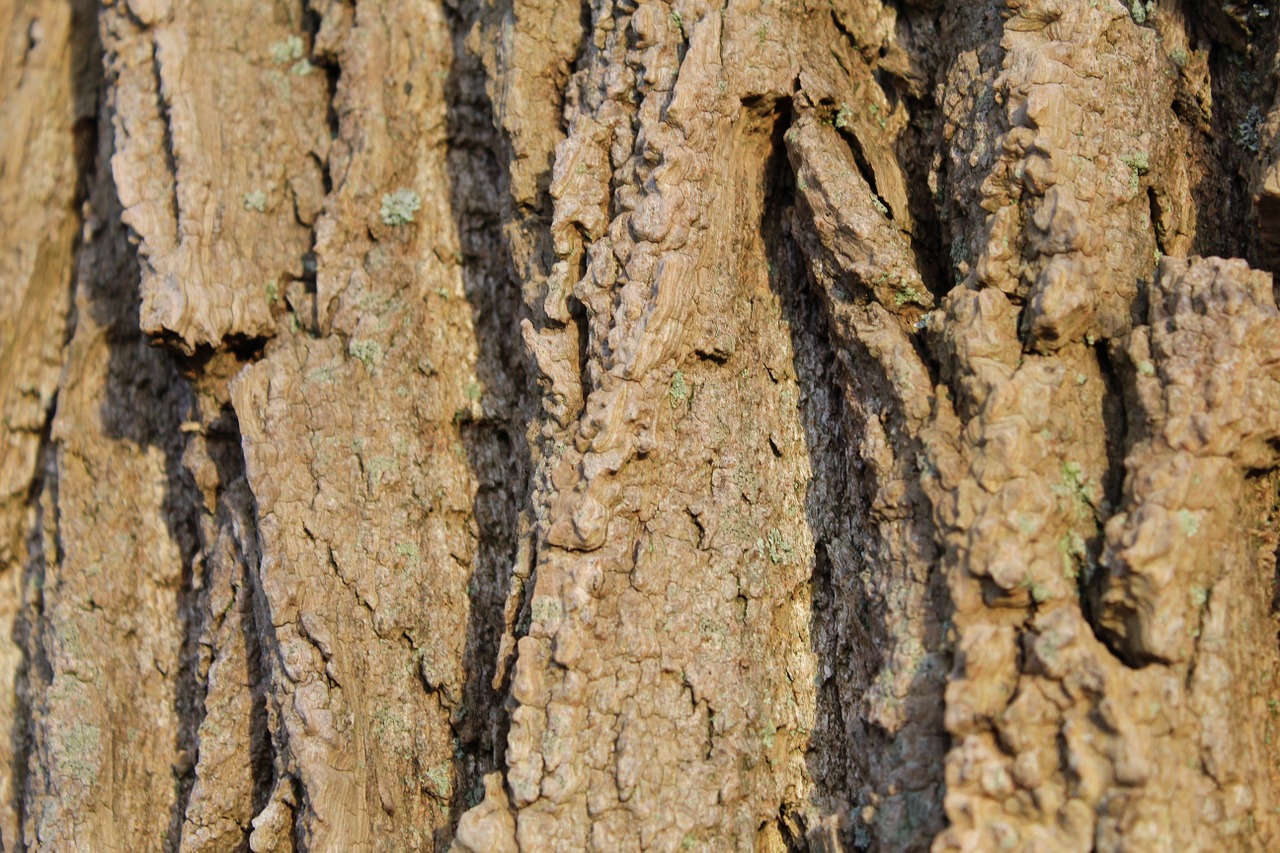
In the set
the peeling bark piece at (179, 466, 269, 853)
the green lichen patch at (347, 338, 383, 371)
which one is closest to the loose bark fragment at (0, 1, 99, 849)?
the peeling bark piece at (179, 466, 269, 853)

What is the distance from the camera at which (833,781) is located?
3105 millimetres

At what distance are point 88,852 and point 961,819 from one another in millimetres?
3070

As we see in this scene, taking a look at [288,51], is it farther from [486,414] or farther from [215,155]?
[486,414]

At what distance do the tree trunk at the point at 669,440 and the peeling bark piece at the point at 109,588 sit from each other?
2cm

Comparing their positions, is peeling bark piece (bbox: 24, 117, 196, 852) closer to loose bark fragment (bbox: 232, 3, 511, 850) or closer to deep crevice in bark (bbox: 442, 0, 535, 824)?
loose bark fragment (bbox: 232, 3, 511, 850)

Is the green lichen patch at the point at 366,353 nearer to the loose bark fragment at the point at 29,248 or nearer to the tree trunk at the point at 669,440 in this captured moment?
the tree trunk at the point at 669,440

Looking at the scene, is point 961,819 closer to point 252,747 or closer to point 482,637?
point 482,637

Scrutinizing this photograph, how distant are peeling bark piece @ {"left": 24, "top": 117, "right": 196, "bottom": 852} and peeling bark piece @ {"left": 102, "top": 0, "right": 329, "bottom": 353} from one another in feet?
2.24

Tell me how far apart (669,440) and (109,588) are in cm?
245

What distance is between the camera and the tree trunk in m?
2.73

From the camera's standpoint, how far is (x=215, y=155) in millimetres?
4105

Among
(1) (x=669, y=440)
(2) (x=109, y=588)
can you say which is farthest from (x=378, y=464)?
(2) (x=109, y=588)

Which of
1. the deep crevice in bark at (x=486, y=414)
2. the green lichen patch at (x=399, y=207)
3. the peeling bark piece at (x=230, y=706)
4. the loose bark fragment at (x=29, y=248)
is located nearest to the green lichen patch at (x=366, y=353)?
the deep crevice in bark at (x=486, y=414)

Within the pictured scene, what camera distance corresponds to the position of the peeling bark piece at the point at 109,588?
3793mm
